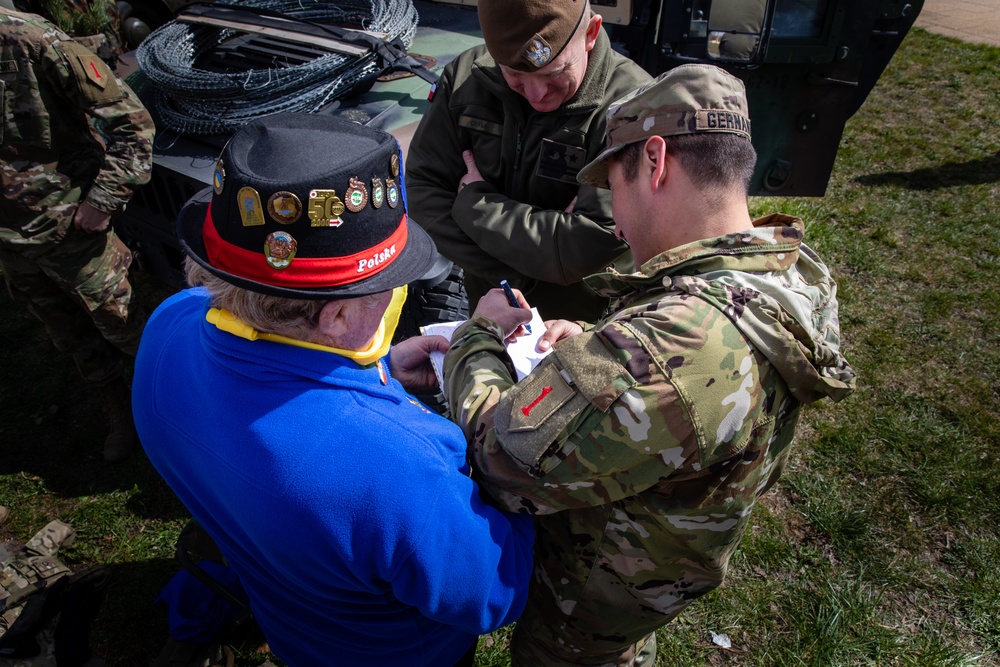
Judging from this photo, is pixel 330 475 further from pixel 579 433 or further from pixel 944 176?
pixel 944 176

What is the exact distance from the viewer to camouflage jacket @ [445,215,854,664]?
125cm

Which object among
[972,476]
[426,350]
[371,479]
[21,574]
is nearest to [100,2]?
[21,574]

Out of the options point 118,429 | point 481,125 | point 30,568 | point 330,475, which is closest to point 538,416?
point 330,475

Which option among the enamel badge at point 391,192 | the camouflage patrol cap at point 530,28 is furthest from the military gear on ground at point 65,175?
the enamel badge at point 391,192

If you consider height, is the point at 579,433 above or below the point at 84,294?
above

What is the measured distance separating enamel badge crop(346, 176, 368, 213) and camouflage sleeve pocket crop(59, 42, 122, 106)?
8.26 ft

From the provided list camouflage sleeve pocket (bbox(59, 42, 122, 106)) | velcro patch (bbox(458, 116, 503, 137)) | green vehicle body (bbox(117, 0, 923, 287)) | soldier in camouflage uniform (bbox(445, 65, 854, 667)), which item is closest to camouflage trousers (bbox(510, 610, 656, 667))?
soldier in camouflage uniform (bbox(445, 65, 854, 667))

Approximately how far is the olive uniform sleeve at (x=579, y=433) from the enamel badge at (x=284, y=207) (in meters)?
0.54

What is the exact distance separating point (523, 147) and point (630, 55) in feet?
7.14

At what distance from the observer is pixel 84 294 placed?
10.7ft

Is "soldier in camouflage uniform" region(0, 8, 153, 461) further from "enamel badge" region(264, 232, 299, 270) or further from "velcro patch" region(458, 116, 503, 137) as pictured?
"enamel badge" region(264, 232, 299, 270)

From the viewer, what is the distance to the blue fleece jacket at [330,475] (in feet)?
3.99

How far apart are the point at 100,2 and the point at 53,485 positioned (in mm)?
4220

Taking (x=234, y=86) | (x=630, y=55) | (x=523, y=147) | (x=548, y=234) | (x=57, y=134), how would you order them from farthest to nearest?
1. (x=630, y=55)
2. (x=234, y=86)
3. (x=57, y=134)
4. (x=523, y=147)
5. (x=548, y=234)
